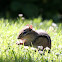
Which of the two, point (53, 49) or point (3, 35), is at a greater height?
point (3, 35)

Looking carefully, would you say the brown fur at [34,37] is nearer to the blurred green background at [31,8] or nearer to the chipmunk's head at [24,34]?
the chipmunk's head at [24,34]

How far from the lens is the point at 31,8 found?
801 centimetres

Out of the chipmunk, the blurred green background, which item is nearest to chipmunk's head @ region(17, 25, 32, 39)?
the chipmunk

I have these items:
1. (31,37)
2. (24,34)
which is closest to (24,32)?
(24,34)

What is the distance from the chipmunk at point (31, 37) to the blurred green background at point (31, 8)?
4188 mm

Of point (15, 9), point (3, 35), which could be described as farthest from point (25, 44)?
point (15, 9)

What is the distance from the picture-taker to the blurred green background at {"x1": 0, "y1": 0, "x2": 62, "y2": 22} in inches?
314

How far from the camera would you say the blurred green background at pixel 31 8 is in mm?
7977

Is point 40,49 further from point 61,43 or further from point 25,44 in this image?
point 61,43

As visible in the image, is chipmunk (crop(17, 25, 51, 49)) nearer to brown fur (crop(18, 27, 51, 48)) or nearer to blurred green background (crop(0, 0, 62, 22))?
brown fur (crop(18, 27, 51, 48))

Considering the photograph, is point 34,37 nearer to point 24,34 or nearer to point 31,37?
point 31,37

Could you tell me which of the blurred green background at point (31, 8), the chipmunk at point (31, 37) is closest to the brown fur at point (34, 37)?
the chipmunk at point (31, 37)

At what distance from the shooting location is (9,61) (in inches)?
115

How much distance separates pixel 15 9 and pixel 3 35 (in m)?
4.42
